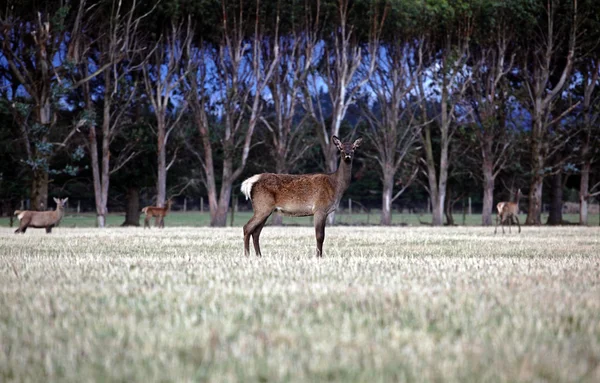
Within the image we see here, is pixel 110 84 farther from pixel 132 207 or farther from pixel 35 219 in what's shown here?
pixel 35 219

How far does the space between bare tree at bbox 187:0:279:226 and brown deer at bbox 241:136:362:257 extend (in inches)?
838

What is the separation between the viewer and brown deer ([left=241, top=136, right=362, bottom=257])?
10.2 metres

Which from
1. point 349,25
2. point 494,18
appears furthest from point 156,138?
point 494,18

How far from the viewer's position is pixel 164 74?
1353 inches

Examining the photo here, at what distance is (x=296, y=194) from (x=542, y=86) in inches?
1128

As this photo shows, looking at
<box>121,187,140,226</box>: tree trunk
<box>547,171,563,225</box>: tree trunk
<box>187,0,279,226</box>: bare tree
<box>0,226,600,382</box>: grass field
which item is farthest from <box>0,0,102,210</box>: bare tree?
<box>547,171,563,225</box>: tree trunk

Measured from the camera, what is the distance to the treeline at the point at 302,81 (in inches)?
1241

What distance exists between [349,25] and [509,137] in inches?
452

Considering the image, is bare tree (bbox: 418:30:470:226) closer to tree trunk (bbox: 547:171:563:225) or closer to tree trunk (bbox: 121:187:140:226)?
tree trunk (bbox: 547:171:563:225)

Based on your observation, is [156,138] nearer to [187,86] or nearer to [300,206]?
[187,86]

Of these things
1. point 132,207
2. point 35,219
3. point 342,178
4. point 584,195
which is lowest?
point 35,219

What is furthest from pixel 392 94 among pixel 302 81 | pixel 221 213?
pixel 221 213

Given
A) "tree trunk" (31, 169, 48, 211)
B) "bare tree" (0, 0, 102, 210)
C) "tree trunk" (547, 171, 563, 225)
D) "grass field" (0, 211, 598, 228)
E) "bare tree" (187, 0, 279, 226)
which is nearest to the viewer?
"bare tree" (0, 0, 102, 210)

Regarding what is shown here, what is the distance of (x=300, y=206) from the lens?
1038cm
